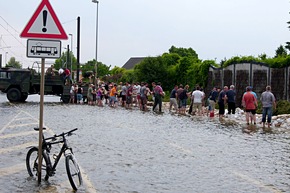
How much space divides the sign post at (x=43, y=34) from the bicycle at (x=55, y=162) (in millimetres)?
140

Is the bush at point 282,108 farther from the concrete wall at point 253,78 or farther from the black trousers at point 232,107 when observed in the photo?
the black trousers at point 232,107

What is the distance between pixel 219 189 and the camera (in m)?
8.73

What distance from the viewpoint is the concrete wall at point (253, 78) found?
30422 mm

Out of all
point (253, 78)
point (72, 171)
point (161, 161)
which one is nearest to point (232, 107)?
point (253, 78)

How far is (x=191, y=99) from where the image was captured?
101 ft

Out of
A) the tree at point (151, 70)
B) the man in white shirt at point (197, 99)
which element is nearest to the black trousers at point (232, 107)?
the man in white shirt at point (197, 99)

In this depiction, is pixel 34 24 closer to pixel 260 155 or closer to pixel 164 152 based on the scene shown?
pixel 164 152

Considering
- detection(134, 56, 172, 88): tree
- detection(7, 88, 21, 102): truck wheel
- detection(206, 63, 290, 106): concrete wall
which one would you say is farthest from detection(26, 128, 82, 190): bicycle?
detection(134, 56, 172, 88): tree

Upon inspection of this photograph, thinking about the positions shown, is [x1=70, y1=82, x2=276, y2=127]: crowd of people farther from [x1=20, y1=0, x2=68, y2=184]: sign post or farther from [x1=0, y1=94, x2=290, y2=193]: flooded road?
[x1=20, y1=0, x2=68, y2=184]: sign post

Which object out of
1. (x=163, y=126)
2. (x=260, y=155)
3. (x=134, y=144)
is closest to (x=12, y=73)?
(x=163, y=126)

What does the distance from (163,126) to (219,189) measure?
12131 mm

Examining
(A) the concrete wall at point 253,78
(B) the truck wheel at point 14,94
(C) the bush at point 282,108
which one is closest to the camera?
(C) the bush at point 282,108

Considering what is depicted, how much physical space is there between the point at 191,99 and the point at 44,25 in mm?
22374

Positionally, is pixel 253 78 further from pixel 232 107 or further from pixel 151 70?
pixel 151 70
